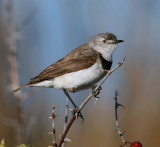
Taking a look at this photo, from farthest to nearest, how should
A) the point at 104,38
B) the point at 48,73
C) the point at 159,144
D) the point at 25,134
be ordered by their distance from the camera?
the point at 159,144 < the point at 104,38 < the point at 48,73 < the point at 25,134

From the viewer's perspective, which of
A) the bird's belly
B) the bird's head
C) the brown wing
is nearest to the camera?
the bird's belly

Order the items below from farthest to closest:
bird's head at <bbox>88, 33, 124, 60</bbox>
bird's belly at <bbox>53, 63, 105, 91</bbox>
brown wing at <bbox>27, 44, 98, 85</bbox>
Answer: bird's head at <bbox>88, 33, 124, 60</bbox> → brown wing at <bbox>27, 44, 98, 85</bbox> → bird's belly at <bbox>53, 63, 105, 91</bbox>

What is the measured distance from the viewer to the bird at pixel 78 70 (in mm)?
5516

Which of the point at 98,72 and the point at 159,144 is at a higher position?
the point at 98,72

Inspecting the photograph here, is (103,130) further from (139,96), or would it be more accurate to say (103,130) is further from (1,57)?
(1,57)

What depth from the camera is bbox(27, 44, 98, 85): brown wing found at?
5.71 m

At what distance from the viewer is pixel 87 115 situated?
8250mm

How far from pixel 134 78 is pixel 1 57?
286cm

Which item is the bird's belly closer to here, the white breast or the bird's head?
the white breast

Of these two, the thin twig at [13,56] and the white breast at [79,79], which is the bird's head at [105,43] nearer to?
the white breast at [79,79]

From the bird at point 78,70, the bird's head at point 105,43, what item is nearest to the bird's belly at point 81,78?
the bird at point 78,70

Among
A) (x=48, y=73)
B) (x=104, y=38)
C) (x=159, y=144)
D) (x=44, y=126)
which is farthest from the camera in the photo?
(x=44, y=126)

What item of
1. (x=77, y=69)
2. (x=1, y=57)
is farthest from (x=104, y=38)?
(x=1, y=57)

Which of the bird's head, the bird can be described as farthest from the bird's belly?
the bird's head
